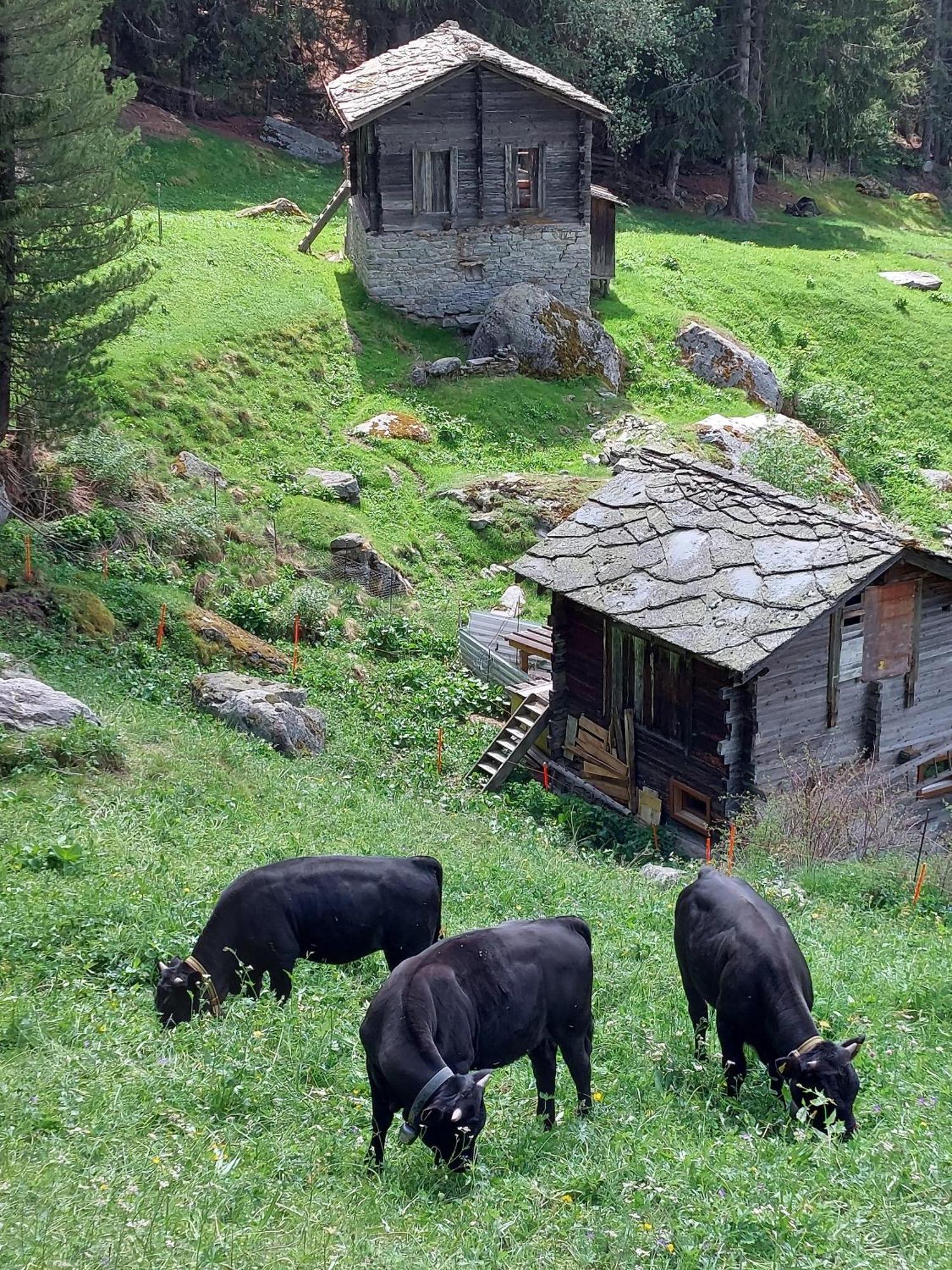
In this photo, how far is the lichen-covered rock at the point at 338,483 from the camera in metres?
29.9

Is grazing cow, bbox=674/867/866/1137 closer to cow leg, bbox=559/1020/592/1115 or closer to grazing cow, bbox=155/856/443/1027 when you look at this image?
cow leg, bbox=559/1020/592/1115

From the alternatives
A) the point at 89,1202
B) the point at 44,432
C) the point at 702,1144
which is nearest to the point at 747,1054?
the point at 702,1144

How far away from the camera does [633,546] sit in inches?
844

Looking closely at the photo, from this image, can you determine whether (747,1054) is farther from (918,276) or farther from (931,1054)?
(918,276)

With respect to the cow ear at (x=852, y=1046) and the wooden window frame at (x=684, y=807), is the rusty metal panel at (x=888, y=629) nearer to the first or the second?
the wooden window frame at (x=684, y=807)

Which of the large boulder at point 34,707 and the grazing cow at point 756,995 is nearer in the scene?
the grazing cow at point 756,995

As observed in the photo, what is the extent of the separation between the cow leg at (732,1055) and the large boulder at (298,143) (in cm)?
4870

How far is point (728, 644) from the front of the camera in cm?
1884

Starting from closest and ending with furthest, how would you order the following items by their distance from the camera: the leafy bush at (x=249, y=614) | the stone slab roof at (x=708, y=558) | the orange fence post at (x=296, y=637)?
the stone slab roof at (x=708, y=558) → the orange fence post at (x=296, y=637) → the leafy bush at (x=249, y=614)

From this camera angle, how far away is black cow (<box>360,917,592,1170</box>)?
26.8ft

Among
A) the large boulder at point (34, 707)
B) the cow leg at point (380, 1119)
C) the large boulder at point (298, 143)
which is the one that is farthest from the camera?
the large boulder at point (298, 143)

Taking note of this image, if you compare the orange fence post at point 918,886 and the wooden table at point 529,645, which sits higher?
the orange fence post at point 918,886

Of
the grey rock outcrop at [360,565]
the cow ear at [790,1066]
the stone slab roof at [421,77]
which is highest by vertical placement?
the stone slab roof at [421,77]

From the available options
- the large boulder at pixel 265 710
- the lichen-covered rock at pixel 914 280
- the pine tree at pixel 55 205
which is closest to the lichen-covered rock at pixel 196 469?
the pine tree at pixel 55 205
